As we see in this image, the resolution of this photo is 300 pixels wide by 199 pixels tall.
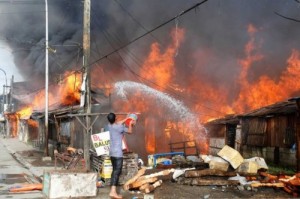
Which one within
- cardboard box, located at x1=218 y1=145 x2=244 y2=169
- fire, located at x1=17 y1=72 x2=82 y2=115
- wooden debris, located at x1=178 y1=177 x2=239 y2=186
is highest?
fire, located at x1=17 y1=72 x2=82 y2=115

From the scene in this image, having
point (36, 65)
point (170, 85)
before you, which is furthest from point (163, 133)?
point (36, 65)

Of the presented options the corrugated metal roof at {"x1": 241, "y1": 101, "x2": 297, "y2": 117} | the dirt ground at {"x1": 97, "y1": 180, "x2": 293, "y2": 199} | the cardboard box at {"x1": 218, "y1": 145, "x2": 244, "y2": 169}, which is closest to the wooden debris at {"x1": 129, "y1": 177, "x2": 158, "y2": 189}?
the dirt ground at {"x1": 97, "y1": 180, "x2": 293, "y2": 199}

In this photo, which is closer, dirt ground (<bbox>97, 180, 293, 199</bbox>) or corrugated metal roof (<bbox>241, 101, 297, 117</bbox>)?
dirt ground (<bbox>97, 180, 293, 199</bbox>)

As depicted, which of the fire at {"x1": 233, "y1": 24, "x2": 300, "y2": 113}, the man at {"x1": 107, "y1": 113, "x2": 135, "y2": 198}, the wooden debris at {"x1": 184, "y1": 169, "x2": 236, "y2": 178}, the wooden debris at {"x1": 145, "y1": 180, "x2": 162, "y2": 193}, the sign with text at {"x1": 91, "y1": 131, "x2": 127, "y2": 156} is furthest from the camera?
the fire at {"x1": 233, "y1": 24, "x2": 300, "y2": 113}

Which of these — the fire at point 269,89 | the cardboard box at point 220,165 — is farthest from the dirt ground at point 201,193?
the fire at point 269,89

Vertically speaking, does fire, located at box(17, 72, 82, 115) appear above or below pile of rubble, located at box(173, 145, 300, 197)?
above

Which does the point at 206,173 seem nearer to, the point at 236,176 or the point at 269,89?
the point at 236,176

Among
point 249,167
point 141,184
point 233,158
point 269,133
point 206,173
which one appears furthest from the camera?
point 269,133

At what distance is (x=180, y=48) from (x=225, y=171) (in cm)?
2924

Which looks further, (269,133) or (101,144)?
(269,133)

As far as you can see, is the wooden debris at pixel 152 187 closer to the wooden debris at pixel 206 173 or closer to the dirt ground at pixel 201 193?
the dirt ground at pixel 201 193

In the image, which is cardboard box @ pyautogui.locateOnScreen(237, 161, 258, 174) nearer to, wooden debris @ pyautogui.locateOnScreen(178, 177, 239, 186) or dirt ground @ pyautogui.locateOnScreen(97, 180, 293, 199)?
wooden debris @ pyautogui.locateOnScreen(178, 177, 239, 186)

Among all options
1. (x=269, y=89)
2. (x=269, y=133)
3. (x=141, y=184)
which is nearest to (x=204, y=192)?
(x=141, y=184)

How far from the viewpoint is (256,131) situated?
17.9m
